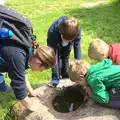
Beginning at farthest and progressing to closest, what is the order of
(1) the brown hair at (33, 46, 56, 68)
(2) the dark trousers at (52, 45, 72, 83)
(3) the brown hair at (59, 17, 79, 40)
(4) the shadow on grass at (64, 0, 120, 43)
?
1. (4) the shadow on grass at (64, 0, 120, 43)
2. (2) the dark trousers at (52, 45, 72, 83)
3. (3) the brown hair at (59, 17, 79, 40)
4. (1) the brown hair at (33, 46, 56, 68)

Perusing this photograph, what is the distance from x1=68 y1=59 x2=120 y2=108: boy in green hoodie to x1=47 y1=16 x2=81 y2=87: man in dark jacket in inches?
19.7

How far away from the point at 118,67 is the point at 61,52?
1.13 metres

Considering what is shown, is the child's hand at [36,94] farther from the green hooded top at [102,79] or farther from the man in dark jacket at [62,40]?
the green hooded top at [102,79]

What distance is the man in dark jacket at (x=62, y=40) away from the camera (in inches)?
140

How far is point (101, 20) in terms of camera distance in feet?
24.2

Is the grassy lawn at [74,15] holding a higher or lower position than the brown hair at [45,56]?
lower

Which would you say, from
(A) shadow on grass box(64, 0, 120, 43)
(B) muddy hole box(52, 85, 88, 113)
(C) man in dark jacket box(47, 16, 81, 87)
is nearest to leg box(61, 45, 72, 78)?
(C) man in dark jacket box(47, 16, 81, 87)

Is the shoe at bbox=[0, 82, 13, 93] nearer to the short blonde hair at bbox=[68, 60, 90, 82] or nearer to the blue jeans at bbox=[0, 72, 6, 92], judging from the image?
the blue jeans at bbox=[0, 72, 6, 92]

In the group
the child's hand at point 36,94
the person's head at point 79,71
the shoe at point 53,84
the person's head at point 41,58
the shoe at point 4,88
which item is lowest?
the shoe at point 4,88

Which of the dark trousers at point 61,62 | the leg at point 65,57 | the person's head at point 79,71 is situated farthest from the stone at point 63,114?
the leg at point 65,57

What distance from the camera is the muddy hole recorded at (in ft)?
11.2

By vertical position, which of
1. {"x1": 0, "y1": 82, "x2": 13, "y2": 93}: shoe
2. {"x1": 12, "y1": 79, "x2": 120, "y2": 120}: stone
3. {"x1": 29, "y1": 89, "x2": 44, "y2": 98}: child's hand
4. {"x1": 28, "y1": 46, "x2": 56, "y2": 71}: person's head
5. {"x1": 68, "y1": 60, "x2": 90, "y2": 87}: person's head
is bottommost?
{"x1": 0, "y1": 82, "x2": 13, "y2": 93}: shoe

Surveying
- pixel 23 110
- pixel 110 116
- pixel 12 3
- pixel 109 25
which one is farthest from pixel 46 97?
pixel 12 3

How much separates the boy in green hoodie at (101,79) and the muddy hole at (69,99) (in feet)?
0.87
